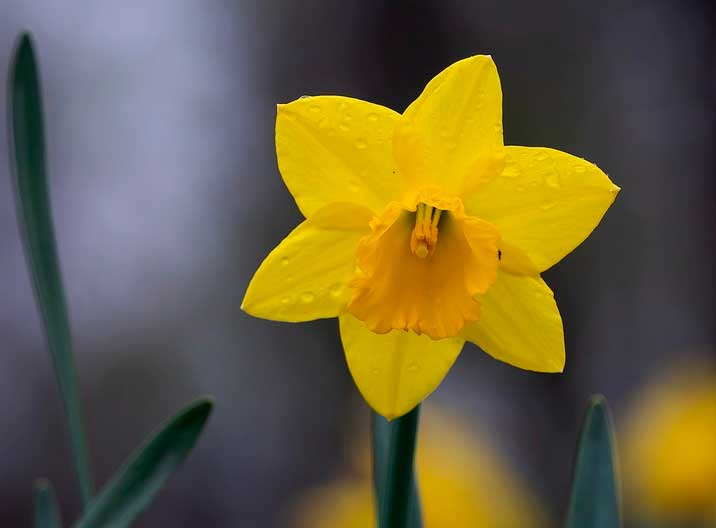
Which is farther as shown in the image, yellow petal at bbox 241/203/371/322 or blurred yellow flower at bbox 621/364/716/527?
blurred yellow flower at bbox 621/364/716/527

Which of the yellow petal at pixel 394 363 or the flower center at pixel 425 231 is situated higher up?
the flower center at pixel 425 231

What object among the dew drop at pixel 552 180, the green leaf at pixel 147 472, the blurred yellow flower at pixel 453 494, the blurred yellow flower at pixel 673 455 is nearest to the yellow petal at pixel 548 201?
the dew drop at pixel 552 180

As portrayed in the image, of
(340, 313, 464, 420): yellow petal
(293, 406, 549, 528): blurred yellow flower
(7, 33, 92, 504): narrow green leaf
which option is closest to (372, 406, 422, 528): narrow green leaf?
(340, 313, 464, 420): yellow petal

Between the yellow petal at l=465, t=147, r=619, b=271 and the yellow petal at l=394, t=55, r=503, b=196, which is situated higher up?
the yellow petal at l=394, t=55, r=503, b=196

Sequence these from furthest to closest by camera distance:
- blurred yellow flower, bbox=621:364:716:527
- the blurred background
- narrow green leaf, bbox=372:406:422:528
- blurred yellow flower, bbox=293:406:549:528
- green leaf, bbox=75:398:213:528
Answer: the blurred background → blurred yellow flower, bbox=621:364:716:527 → blurred yellow flower, bbox=293:406:549:528 → green leaf, bbox=75:398:213:528 → narrow green leaf, bbox=372:406:422:528

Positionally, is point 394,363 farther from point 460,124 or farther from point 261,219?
point 261,219

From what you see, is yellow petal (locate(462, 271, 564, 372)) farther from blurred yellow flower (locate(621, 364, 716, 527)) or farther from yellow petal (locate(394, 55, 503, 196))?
blurred yellow flower (locate(621, 364, 716, 527))

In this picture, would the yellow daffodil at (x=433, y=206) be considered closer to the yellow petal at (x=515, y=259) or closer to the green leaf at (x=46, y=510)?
the yellow petal at (x=515, y=259)

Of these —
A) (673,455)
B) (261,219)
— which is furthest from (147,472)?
(261,219)
